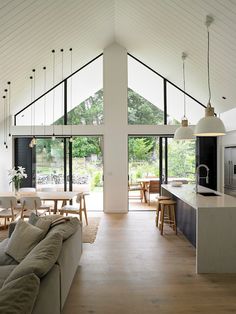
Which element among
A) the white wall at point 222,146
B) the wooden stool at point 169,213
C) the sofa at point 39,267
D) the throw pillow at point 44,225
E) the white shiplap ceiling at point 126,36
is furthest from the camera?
the white wall at point 222,146

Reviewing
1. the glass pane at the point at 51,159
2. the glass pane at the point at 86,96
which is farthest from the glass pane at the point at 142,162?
the glass pane at the point at 51,159

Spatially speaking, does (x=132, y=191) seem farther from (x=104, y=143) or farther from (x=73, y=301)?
(x=73, y=301)

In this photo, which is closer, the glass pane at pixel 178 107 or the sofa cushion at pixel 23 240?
the sofa cushion at pixel 23 240

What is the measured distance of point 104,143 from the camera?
7.84 meters

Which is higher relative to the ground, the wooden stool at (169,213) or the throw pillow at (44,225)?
the throw pillow at (44,225)

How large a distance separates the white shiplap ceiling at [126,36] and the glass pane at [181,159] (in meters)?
1.38

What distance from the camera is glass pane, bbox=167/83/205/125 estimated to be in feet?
26.4

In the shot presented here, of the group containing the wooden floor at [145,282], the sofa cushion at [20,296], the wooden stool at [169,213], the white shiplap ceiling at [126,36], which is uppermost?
the white shiplap ceiling at [126,36]

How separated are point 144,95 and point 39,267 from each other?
260 inches

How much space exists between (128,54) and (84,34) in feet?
6.47

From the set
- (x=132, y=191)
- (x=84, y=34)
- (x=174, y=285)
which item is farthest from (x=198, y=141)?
(x=174, y=285)

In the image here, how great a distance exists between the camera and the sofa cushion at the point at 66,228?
122 inches

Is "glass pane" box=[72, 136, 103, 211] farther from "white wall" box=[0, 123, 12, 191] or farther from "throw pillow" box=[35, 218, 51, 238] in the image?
"throw pillow" box=[35, 218, 51, 238]

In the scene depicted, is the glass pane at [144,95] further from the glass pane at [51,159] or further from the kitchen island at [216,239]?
the kitchen island at [216,239]
